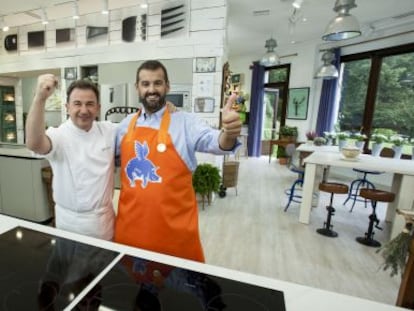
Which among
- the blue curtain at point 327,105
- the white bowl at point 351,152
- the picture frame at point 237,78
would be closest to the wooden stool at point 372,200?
the white bowl at point 351,152

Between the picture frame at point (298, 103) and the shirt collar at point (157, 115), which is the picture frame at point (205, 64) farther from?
the picture frame at point (298, 103)

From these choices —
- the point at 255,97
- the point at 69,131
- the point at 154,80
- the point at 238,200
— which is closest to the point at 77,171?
the point at 69,131

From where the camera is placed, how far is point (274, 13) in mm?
4344

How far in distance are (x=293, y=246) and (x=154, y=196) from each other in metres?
2.09

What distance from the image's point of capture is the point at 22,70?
494 cm

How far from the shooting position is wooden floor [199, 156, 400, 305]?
7.02 feet

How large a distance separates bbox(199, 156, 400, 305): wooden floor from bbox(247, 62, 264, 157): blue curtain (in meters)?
3.69

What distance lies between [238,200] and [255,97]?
14.6 ft

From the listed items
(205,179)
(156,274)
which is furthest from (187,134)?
(205,179)

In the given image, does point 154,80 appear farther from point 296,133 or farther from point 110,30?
point 296,133

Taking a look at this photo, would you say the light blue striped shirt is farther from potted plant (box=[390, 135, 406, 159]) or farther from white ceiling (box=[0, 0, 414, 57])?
potted plant (box=[390, 135, 406, 159])

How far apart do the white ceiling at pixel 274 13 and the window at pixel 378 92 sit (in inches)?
23.9

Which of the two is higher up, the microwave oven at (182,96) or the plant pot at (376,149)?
the microwave oven at (182,96)

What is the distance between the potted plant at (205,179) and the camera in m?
3.44
